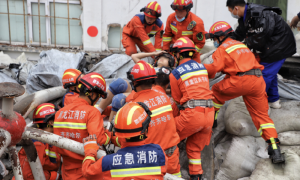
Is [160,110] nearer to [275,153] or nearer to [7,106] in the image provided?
[7,106]

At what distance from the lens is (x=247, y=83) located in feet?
10.8

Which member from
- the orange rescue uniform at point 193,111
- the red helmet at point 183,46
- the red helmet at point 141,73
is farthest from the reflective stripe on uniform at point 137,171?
the red helmet at point 183,46

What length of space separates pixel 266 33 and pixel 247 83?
2.52 feet

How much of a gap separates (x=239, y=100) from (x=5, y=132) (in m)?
3.48

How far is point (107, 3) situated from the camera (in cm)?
641

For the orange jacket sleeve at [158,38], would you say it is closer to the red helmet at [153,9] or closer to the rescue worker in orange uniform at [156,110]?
the red helmet at [153,9]

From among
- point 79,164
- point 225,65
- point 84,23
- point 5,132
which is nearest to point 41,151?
point 79,164

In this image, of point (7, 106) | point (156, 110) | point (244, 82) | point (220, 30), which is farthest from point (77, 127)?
point (220, 30)

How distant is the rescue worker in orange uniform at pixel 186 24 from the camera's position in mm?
4293

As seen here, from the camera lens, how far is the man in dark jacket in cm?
349

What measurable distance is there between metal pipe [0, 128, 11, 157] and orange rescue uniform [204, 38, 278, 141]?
100 inches

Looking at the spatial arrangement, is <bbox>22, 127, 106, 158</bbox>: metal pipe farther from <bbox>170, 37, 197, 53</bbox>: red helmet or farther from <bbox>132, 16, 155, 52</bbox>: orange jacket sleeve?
<bbox>132, 16, 155, 52</bbox>: orange jacket sleeve

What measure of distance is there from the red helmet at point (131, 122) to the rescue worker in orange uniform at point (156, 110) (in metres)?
0.59

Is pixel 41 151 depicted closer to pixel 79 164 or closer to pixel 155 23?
pixel 79 164
